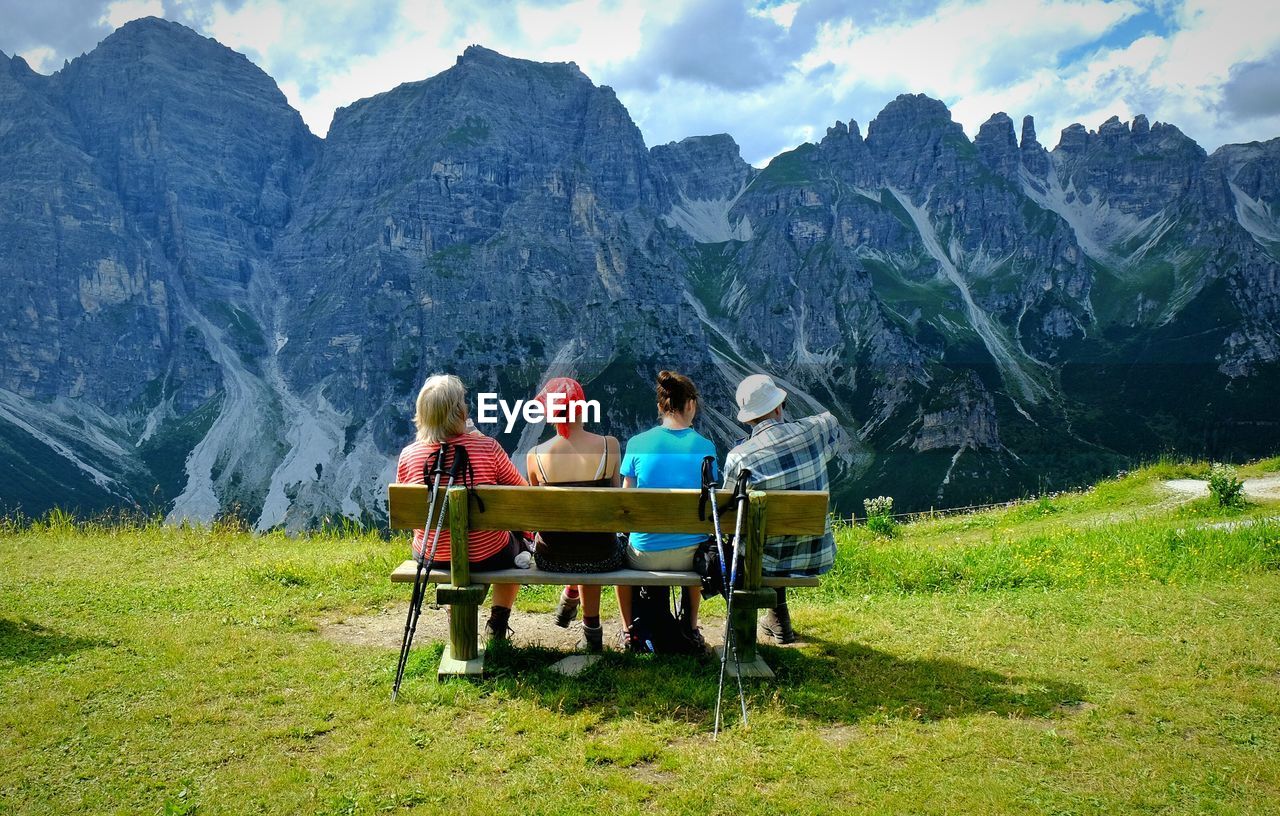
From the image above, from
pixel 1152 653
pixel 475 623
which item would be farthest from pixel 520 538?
pixel 1152 653

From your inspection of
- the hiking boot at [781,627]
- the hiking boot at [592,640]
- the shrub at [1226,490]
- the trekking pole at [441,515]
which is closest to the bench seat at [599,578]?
the trekking pole at [441,515]

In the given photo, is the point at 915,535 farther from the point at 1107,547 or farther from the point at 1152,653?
the point at 1152,653

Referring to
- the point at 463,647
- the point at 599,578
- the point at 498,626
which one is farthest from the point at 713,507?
the point at 498,626

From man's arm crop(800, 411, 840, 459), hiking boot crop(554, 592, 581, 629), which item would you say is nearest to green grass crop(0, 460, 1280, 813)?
hiking boot crop(554, 592, 581, 629)

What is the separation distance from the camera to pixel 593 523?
6695mm

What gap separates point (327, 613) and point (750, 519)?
20.2 feet

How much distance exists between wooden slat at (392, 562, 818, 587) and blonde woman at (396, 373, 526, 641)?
20 centimetres

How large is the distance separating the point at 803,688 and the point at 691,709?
1.12m

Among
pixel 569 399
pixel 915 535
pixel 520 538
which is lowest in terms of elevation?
pixel 915 535

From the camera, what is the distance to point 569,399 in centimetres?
731

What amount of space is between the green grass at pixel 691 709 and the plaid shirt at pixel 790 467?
959 mm

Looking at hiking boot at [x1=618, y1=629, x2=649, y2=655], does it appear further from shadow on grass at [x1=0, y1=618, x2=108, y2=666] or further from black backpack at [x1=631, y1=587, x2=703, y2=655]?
shadow on grass at [x1=0, y1=618, x2=108, y2=666]

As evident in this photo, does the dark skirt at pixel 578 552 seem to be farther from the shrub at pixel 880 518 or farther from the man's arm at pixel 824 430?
the shrub at pixel 880 518

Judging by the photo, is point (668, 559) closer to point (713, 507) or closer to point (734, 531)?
point (734, 531)
